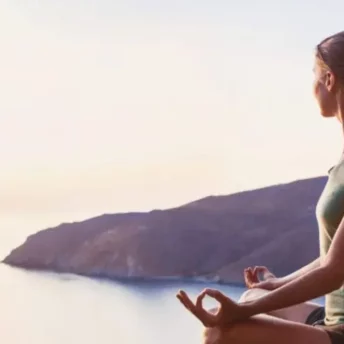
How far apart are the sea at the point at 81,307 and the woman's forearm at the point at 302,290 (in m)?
0.96

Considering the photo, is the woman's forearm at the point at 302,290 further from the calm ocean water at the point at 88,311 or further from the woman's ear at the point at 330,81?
the calm ocean water at the point at 88,311

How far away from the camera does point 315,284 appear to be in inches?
33.3

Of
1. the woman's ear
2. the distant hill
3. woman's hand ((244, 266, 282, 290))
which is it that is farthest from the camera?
the distant hill

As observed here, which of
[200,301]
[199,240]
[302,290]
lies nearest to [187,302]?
[200,301]

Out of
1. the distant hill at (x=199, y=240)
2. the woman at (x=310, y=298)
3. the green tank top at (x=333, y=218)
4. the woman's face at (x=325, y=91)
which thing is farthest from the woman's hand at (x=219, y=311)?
the distant hill at (x=199, y=240)

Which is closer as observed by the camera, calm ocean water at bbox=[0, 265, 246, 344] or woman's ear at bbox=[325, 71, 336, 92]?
woman's ear at bbox=[325, 71, 336, 92]

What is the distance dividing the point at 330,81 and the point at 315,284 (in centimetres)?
25

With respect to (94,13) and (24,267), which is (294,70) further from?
(24,267)

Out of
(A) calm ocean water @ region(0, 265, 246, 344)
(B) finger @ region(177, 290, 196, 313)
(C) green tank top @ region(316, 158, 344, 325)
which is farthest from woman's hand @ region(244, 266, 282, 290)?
(A) calm ocean water @ region(0, 265, 246, 344)

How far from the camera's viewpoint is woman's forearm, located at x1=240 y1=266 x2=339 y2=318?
84 centimetres

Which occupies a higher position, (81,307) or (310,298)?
(310,298)

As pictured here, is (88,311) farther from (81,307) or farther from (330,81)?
(330,81)

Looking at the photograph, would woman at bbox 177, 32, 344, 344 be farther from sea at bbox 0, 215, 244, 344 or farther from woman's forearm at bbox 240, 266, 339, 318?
sea at bbox 0, 215, 244, 344

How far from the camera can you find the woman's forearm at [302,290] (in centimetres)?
84
